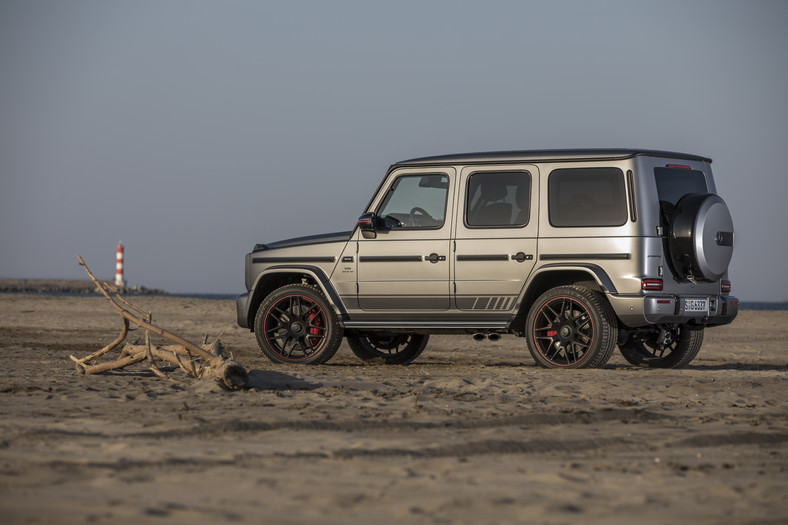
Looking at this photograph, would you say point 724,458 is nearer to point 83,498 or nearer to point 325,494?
point 325,494

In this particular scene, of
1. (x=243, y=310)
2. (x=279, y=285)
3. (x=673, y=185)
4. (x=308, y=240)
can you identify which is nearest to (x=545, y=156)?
(x=673, y=185)

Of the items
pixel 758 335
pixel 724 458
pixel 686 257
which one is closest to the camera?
pixel 724 458

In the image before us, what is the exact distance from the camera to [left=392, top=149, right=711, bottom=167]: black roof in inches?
399

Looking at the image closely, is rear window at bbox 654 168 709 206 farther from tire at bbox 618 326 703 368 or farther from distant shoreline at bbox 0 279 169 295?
distant shoreline at bbox 0 279 169 295

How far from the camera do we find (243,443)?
5.65 meters

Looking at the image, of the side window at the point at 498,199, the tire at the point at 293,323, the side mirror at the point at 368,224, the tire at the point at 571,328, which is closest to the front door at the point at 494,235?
the side window at the point at 498,199

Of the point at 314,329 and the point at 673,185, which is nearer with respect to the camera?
the point at 673,185

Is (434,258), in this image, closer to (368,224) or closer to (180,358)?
(368,224)

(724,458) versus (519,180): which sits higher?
(519,180)

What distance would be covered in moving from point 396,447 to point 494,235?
Answer: 205 inches

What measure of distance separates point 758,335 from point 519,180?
9473 mm

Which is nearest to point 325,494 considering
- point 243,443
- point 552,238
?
point 243,443

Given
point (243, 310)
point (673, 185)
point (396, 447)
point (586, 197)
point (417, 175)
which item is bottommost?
point (396, 447)

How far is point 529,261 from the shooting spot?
10406 millimetres
